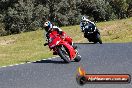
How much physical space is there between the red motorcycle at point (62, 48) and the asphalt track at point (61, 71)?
12.3 inches

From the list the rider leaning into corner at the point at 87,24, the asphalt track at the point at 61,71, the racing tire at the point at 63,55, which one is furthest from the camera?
the rider leaning into corner at the point at 87,24

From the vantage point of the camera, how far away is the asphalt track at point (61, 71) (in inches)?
486

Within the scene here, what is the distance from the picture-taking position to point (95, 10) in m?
66.4

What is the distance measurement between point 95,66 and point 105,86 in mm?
3957

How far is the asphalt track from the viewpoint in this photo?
486 inches

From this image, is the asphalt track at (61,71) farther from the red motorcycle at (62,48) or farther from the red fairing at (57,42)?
the red fairing at (57,42)

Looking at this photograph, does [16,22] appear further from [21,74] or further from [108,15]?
[21,74]

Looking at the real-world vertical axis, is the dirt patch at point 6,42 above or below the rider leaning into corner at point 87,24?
below

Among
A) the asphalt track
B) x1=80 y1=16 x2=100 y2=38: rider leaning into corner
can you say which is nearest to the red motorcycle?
the asphalt track

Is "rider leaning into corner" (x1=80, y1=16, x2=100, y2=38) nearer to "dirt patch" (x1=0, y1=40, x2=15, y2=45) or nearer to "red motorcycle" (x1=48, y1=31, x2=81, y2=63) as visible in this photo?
"dirt patch" (x1=0, y1=40, x2=15, y2=45)

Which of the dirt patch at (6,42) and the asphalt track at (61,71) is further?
the dirt patch at (6,42)

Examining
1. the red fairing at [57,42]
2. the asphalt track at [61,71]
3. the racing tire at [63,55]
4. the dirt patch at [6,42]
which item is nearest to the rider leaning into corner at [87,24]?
the dirt patch at [6,42]

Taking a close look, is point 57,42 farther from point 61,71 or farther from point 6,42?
point 6,42

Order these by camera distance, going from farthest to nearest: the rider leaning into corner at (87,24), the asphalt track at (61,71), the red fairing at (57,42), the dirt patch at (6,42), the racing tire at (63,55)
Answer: the dirt patch at (6,42) < the rider leaning into corner at (87,24) < the red fairing at (57,42) < the racing tire at (63,55) < the asphalt track at (61,71)
